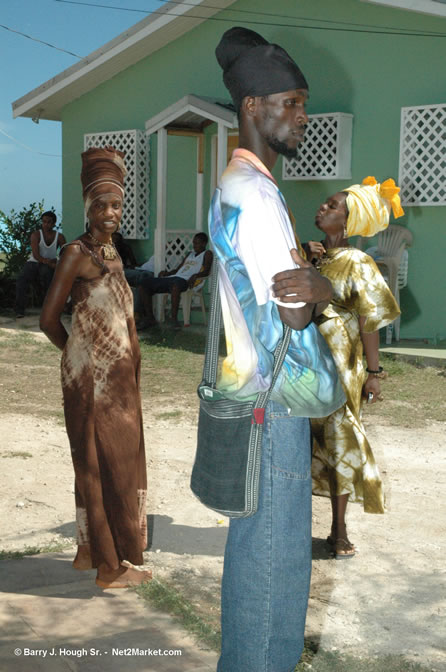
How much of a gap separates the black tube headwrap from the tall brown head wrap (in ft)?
4.93

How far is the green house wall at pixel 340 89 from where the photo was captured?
34.3 feet

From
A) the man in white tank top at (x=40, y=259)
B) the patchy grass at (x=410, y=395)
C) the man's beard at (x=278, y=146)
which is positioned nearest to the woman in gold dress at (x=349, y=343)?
the man's beard at (x=278, y=146)

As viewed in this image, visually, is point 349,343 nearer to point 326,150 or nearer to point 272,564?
point 272,564

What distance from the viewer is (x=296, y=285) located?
1897mm

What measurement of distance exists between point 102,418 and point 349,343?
1260 millimetres

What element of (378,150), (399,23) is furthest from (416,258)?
(399,23)

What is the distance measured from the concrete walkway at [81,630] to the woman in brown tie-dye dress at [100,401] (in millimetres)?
137

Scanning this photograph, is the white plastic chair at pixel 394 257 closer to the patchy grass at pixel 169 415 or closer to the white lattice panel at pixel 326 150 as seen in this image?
the white lattice panel at pixel 326 150

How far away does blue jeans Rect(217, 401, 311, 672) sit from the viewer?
2084 mm

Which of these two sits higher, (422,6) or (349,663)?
(422,6)

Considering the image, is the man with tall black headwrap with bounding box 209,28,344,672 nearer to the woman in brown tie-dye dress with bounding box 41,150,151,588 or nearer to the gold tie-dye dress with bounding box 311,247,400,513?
the woman in brown tie-dye dress with bounding box 41,150,151,588

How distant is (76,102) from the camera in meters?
14.7

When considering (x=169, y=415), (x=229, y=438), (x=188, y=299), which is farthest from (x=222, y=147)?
(x=229, y=438)

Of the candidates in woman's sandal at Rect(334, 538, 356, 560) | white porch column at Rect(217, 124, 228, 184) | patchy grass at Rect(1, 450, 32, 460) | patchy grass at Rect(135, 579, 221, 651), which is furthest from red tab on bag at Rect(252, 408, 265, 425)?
white porch column at Rect(217, 124, 228, 184)
